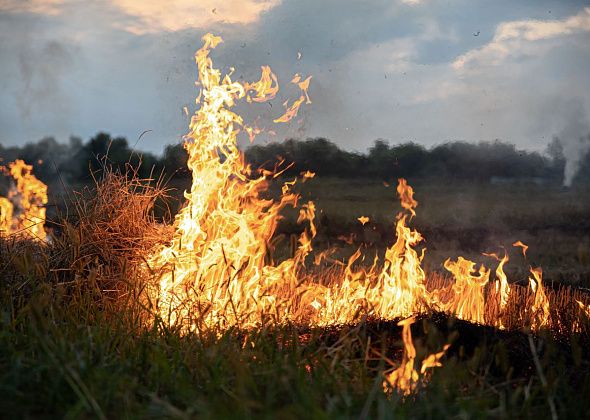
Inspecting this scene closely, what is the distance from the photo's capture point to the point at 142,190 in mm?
7613

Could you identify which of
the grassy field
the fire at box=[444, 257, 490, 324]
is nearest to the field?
the fire at box=[444, 257, 490, 324]

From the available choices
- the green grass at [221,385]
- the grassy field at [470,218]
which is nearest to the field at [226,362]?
the green grass at [221,385]

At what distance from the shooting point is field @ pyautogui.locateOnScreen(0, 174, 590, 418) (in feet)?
10.6

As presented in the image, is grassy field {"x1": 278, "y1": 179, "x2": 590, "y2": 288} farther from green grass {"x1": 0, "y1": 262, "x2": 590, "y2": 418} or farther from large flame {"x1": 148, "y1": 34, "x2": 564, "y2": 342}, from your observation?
green grass {"x1": 0, "y1": 262, "x2": 590, "y2": 418}

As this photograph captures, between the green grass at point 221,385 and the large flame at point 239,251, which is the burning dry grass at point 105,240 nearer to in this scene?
the large flame at point 239,251

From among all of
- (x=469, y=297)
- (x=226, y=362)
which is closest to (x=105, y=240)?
(x=226, y=362)

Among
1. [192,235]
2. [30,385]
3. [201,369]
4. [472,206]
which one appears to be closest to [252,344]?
[201,369]

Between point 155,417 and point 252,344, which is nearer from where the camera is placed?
point 155,417

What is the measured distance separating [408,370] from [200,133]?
13.7 ft

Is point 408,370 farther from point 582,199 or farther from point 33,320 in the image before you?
point 582,199

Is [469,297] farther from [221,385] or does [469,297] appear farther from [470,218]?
[470,218]

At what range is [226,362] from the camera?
3.81 metres

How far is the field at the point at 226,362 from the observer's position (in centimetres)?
323

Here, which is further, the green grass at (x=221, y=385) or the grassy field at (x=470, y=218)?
the grassy field at (x=470, y=218)
